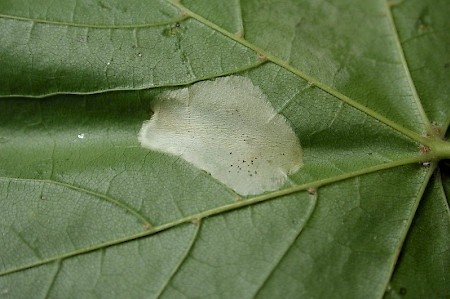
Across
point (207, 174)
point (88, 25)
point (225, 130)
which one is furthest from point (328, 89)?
point (88, 25)

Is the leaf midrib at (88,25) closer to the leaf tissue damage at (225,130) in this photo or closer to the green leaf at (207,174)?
the green leaf at (207,174)

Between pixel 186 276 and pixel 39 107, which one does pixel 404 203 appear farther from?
pixel 39 107

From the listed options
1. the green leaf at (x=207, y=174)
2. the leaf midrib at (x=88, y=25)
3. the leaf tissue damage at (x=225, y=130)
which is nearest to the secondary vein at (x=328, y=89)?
the green leaf at (x=207, y=174)

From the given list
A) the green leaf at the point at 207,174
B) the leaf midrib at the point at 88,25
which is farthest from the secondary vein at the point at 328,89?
the leaf midrib at the point at 88,25

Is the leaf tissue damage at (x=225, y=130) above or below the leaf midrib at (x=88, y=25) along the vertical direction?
below
